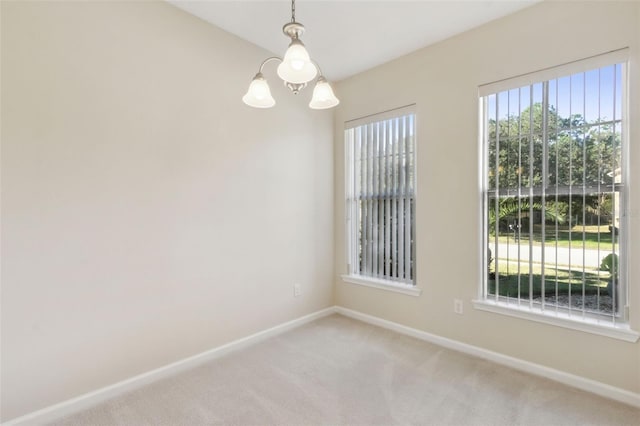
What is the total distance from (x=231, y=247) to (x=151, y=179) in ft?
2.79

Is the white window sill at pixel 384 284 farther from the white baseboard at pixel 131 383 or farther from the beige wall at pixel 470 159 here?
the white baseboard at pixel 131 383

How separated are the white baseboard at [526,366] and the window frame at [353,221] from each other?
0.37 metres

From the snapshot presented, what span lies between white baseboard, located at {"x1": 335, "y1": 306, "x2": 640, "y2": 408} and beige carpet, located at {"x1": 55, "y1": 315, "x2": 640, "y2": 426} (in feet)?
0.22

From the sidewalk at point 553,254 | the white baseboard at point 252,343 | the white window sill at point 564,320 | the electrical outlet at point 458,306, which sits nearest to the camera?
the white baseboard at point 252,343

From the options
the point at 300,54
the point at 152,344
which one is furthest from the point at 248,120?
the point at 152,344

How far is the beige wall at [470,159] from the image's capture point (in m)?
2.09

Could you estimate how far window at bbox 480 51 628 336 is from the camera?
2.13 metres

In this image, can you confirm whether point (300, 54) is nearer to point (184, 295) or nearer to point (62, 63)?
point (62, 63)

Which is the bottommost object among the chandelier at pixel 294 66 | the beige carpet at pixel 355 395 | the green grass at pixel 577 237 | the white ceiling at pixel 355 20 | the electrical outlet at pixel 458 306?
the beige carpet at pixel 355 395

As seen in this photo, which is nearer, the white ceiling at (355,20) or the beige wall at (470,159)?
the beige wall at (470,159)

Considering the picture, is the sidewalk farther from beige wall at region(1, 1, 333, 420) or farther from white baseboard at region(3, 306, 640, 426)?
beige wall at region(1, 1, 333, 420)

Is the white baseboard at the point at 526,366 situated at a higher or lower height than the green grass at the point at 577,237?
lower

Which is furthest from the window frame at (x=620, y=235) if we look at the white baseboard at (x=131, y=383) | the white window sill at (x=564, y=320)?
the white baseboard at (x=131, y=383)

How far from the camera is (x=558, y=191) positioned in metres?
2.32
